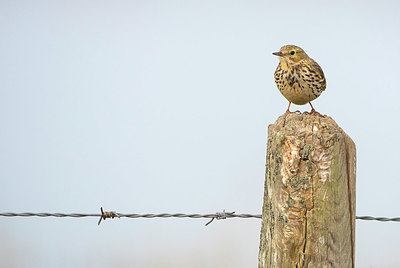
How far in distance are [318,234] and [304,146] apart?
551 mm

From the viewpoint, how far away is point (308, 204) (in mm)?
2842

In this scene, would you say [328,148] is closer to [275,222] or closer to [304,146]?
[304,146]

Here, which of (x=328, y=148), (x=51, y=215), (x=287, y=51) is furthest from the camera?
(x=287, y=51)

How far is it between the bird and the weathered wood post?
1602 millimetres

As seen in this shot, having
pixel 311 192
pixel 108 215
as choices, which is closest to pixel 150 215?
pixel 108 215

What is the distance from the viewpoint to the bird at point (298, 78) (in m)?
4.57

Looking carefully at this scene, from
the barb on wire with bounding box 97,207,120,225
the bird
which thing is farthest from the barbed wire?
the bird

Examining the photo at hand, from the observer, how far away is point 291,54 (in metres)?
4.86

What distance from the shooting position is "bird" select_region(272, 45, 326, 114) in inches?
180

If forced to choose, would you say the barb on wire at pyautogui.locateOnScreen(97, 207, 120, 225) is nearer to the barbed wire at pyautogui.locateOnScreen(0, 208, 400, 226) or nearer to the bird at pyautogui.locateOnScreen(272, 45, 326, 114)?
the barbed wire at pyautogui.locateOnScreen(0, 208, 400, 226)

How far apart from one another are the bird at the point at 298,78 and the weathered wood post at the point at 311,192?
1.60 m

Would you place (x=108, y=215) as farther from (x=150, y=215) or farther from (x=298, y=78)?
(x=298, y=78)

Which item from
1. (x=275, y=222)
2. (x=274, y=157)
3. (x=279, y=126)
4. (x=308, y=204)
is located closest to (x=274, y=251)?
(x=275, y=222)

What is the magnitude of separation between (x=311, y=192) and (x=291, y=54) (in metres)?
2.37
